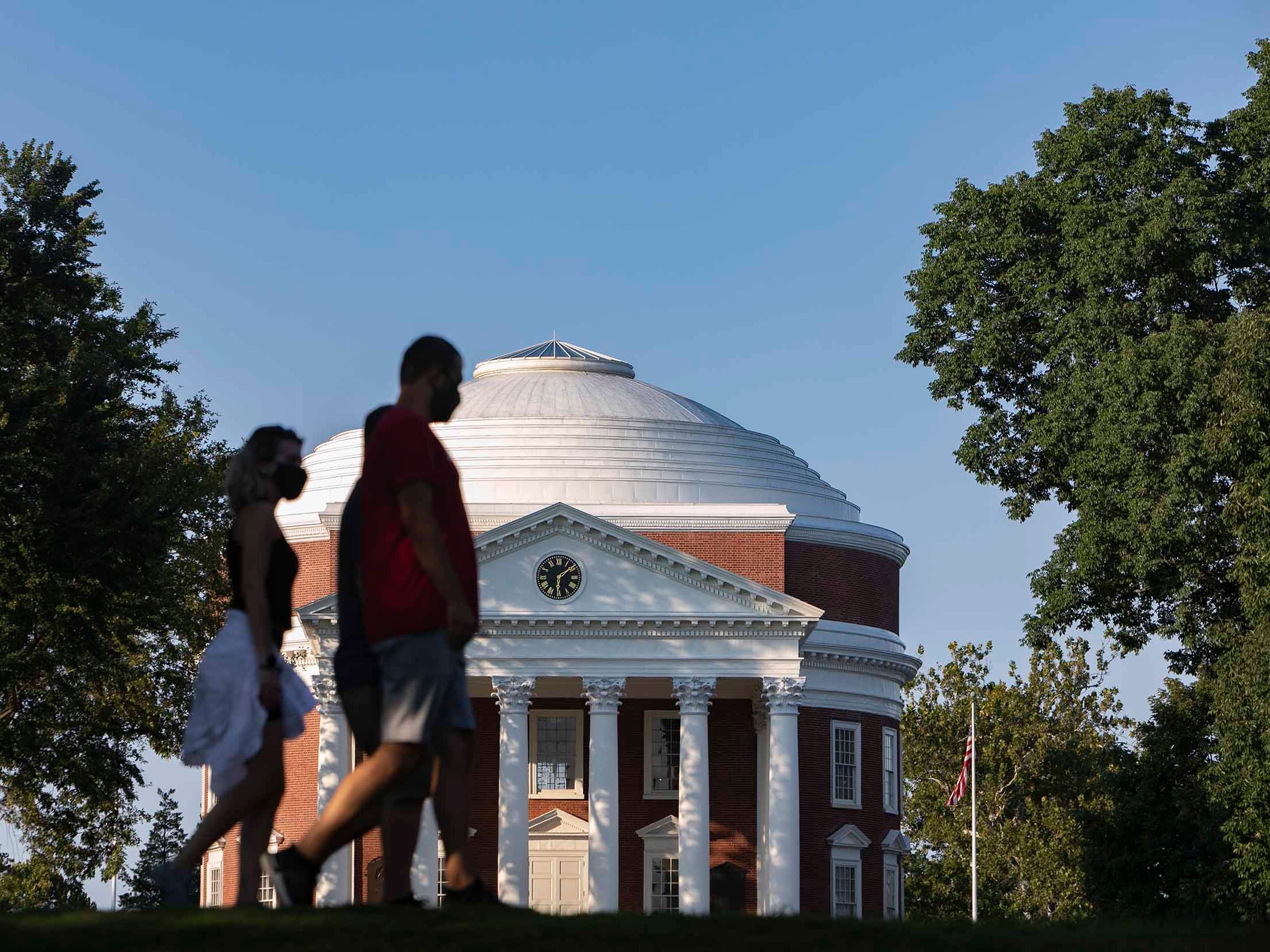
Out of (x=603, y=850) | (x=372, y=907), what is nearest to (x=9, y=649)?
(x=603, y=850)

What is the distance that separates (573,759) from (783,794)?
26.3ft

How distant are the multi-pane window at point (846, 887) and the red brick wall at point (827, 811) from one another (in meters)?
0.29

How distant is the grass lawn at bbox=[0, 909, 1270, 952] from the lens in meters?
9.70

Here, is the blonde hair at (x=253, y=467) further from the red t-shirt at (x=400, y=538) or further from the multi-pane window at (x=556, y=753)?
the multi-pane window at (x=556, y=753)

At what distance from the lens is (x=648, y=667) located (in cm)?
5712

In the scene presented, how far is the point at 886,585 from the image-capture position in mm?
67750

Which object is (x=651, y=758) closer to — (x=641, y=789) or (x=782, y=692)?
(x=641, y=789)

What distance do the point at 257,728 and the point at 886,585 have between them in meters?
57.1

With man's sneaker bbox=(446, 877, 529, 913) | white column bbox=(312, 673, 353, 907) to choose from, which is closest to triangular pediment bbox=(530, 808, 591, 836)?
white column bbox=(312, 673, 353, 907)

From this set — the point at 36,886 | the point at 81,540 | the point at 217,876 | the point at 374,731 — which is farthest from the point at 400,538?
the point at 36,886

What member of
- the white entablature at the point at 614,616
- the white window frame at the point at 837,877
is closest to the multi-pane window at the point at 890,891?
the white window frame at the point at 837,877

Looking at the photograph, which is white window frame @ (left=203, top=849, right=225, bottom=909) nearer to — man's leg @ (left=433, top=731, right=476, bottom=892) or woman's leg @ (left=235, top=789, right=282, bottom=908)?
woman's leg @ (left=235, top=789, right=282, bottom=908)

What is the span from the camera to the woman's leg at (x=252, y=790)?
11.7m

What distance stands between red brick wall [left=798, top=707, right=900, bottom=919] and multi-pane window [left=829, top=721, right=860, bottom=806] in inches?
7.0
